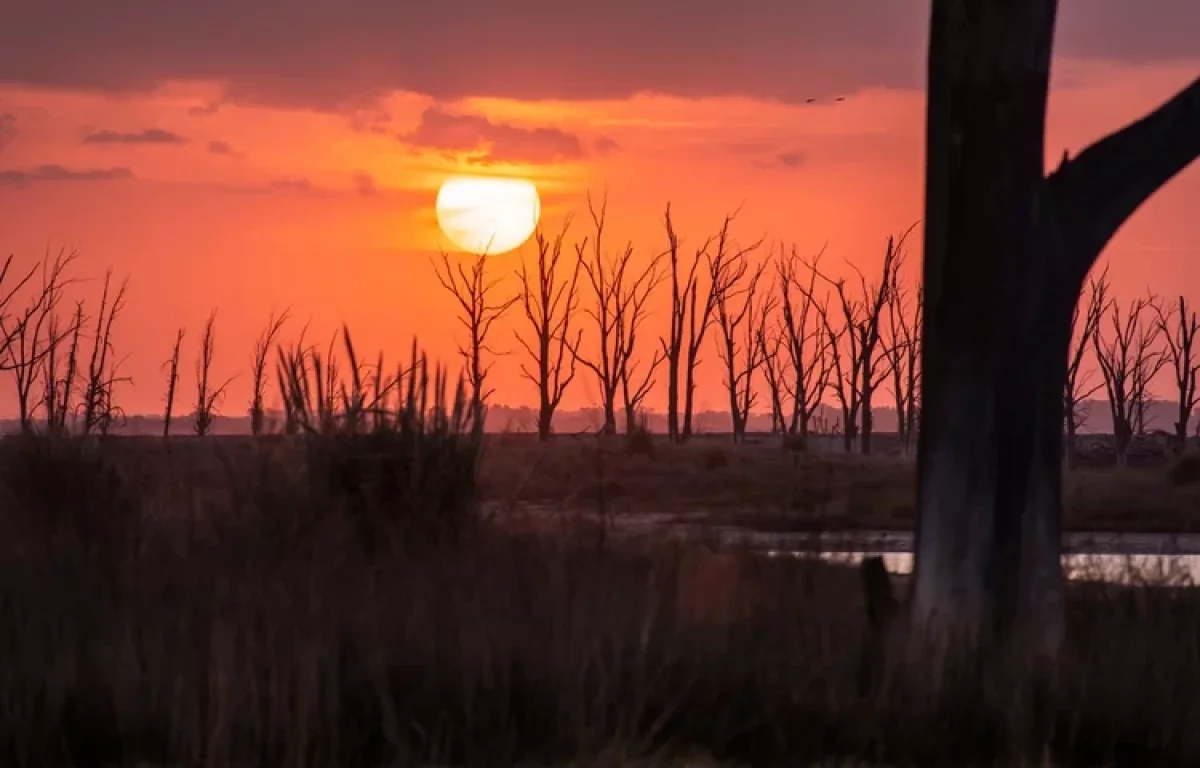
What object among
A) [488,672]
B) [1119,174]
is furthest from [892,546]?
[488,672]

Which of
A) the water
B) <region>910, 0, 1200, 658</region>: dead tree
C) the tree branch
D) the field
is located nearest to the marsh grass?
the field

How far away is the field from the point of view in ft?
21.3

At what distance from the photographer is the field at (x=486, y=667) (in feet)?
21.3

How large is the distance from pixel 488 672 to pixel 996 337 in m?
3.37

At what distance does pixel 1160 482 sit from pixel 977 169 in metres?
29.9

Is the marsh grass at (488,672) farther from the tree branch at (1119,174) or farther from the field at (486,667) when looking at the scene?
the tree branch at (1119,174)

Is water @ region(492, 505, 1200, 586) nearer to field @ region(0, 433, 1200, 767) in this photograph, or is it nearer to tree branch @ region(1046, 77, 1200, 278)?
field @ region(0, 433, 1200, 767)

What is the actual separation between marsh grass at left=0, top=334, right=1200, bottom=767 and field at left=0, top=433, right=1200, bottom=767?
14mm

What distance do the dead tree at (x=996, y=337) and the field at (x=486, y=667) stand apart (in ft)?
1.65

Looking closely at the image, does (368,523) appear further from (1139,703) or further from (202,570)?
(1139,703)

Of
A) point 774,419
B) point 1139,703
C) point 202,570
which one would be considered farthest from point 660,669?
point 774,419

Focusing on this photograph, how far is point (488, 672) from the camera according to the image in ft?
21.6

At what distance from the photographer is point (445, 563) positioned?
374 inches

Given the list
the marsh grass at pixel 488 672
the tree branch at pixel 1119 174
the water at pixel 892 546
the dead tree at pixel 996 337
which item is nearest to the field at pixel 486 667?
the marsh grass at pixel 488 672
